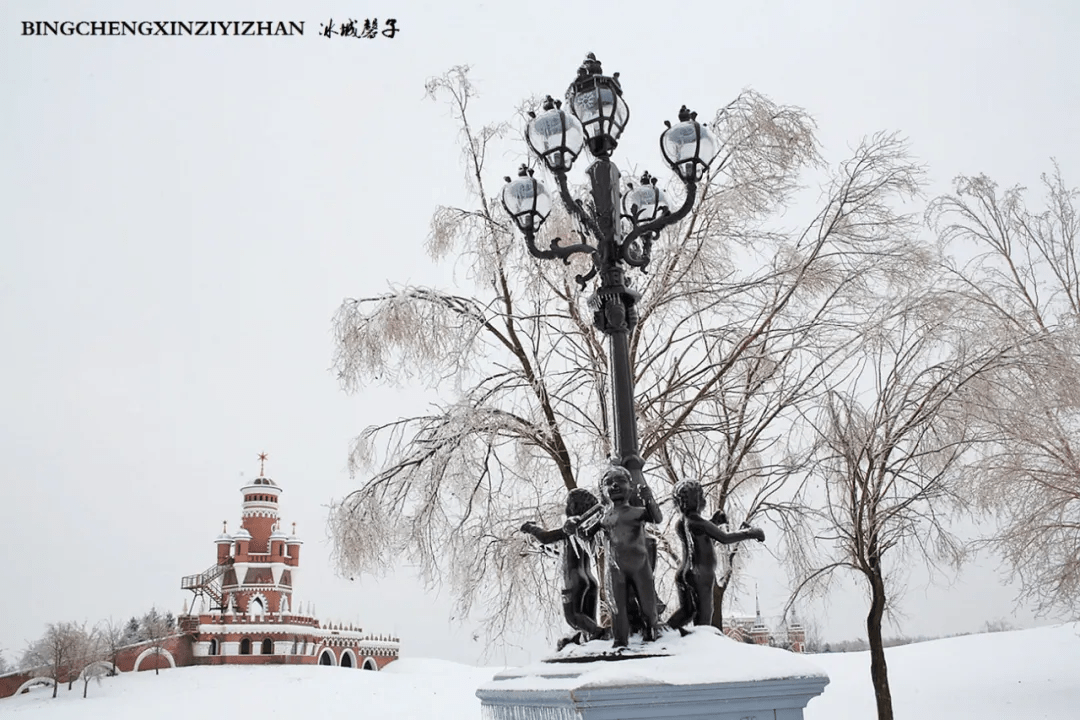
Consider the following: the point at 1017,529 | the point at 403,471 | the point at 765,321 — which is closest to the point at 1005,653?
the point at 1017,529

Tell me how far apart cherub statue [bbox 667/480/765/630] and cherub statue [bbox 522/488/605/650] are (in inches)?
19.2

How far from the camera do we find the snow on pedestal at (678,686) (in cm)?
327

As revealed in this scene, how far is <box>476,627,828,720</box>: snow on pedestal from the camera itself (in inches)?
129

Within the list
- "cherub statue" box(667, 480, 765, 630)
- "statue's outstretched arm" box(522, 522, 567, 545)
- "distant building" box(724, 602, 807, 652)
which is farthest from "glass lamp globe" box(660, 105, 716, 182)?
"distant building" box(724, 602, 807, 652)

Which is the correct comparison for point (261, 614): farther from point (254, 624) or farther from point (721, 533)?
point (721, 533)

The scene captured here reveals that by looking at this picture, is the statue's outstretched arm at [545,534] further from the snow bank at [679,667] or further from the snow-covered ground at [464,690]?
the snow-covered ground at [464,690]

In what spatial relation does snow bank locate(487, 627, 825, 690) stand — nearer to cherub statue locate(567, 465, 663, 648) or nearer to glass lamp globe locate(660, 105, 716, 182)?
cherub statue locate(567, 465, 663, 648)

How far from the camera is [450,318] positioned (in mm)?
10500

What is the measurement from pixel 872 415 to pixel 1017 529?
10.1ft

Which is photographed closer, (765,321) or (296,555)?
(765,321)

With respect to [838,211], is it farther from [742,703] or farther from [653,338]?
[742,703]

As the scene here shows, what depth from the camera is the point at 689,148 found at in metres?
5.87

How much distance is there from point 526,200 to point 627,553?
3.20m

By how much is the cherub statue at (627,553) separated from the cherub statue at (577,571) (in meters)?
0.19
